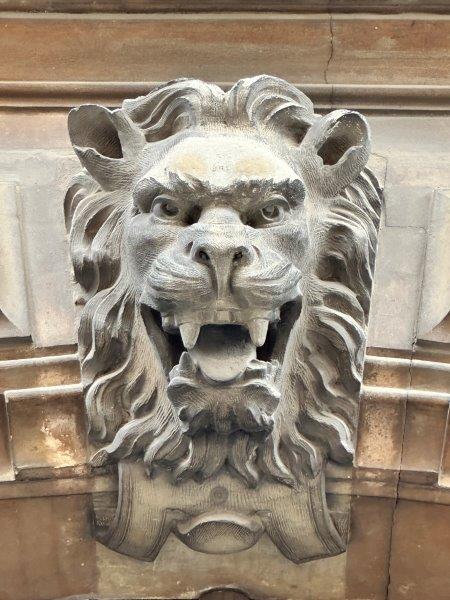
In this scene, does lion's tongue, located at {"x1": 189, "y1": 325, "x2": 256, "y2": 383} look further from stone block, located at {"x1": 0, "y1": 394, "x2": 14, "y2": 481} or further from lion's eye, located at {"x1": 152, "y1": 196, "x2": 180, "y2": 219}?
stone block, located at {"x1": 0, "y1": 394, "x2": 14, "y2": 481}

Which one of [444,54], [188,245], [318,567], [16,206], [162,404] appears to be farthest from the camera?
[444,54]

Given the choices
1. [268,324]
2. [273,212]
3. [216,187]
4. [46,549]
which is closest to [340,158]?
[273,212]

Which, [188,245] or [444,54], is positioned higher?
[444,54]

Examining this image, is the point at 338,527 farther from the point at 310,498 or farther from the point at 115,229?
the point at 115,229

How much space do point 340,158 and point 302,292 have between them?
0.37 m

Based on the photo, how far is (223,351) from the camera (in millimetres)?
3131

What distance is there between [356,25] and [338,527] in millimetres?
1602

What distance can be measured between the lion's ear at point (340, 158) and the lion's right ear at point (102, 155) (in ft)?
1.44

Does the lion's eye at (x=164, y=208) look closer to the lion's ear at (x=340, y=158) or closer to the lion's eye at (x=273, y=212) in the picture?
the lion's eye at (x=273, y=212)

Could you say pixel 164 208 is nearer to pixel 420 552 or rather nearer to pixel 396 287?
pixel 396 287

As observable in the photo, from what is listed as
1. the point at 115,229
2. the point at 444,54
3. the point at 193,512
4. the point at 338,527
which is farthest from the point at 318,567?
the point at 444,54

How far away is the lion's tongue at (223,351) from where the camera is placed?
310 cm

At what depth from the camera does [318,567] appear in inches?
145

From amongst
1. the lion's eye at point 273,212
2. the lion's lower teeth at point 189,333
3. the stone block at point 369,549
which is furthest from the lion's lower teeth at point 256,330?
the stone block at point 369,549
